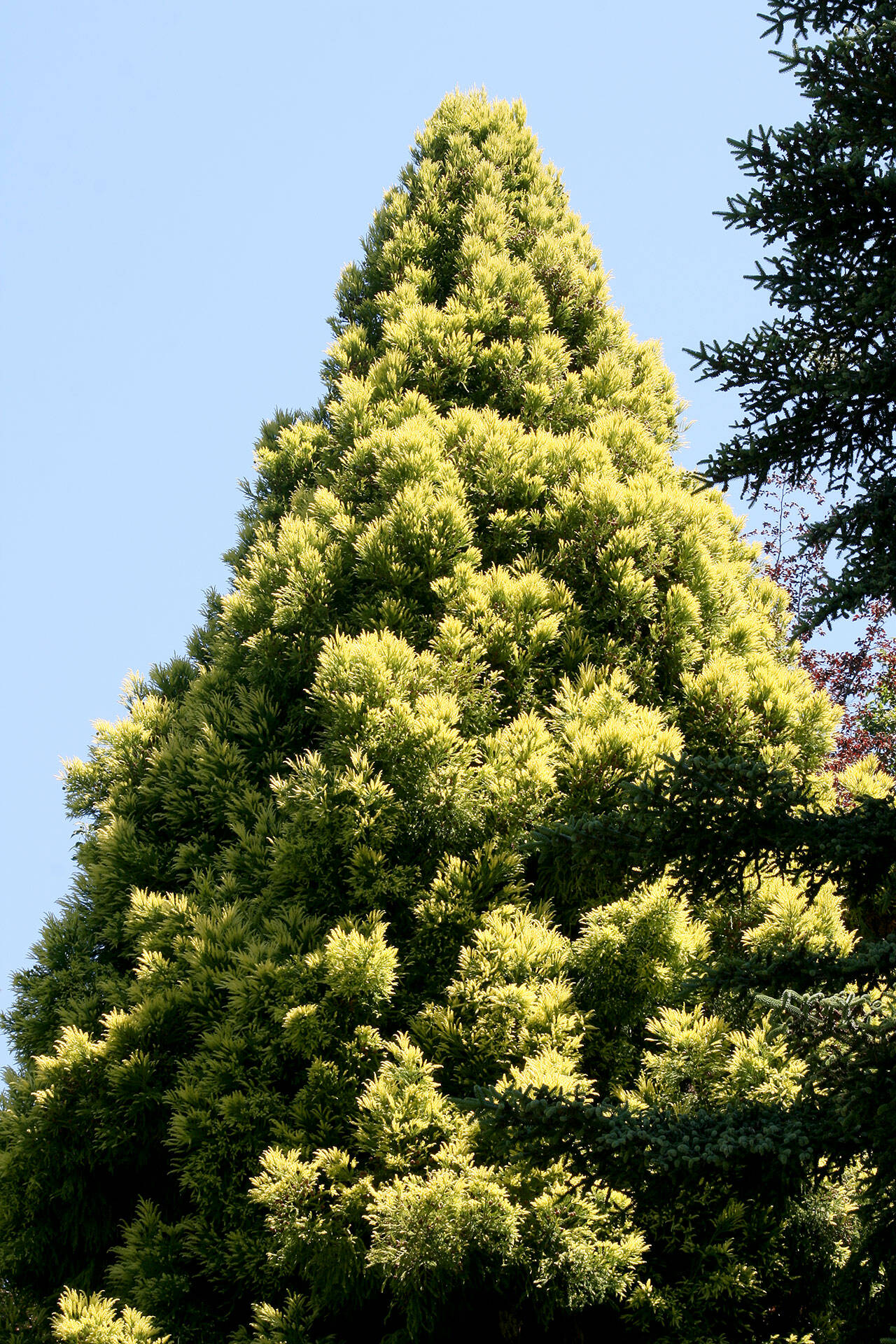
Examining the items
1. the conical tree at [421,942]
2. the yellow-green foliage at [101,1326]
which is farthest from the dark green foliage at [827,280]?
the yellow-green foliage at [101,1326]

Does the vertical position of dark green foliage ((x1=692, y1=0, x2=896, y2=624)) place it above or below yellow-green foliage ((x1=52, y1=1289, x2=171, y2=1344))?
above

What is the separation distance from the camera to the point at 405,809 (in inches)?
260

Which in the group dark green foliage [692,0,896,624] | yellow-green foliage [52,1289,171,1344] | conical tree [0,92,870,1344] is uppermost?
dark green foliage [692,0,896,624]

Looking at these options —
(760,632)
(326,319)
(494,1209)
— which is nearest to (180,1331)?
(494,1209)

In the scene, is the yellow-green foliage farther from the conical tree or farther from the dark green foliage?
the dark green foliage

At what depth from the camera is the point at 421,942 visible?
6.47 meters

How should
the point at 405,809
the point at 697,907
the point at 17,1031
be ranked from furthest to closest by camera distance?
the point at 17,1031 < the point at 697,907 < the point at 405,809

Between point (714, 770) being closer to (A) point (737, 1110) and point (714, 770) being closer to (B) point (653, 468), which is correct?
(A) point (737, 1110)

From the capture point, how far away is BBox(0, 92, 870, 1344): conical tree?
561cm

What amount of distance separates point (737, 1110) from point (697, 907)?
1958 millimetres

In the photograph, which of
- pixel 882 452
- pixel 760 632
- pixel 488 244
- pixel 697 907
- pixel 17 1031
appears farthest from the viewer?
pixel 488 244

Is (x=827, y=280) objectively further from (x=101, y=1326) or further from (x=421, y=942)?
(x=101, y=1326)

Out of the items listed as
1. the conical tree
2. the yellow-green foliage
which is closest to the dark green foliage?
the conical tree

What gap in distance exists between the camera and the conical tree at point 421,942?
18.4 ft
